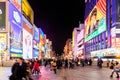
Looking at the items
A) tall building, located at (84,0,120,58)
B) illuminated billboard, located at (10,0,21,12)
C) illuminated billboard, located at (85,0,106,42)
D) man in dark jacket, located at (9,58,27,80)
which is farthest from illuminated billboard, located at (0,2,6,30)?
man in dark jacket, located at (9,58,27,80)

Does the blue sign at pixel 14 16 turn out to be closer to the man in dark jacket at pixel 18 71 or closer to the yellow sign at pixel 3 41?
the yellow sign at pixel 3 41

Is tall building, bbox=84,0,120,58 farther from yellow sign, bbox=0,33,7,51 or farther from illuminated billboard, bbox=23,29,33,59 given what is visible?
yellow sign, bbox=0,33,7,51

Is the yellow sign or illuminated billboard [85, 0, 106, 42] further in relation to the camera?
illuminated billboard [85, 0, 106, 42]

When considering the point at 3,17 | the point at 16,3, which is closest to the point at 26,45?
the point at 16,3

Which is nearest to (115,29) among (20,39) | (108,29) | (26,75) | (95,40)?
(108,29)

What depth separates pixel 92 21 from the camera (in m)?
132

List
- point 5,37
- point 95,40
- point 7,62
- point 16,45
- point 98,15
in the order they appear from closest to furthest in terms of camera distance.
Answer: point 7,62 → point 5,37 → point 16,45 → point 98,15 → point 95,40

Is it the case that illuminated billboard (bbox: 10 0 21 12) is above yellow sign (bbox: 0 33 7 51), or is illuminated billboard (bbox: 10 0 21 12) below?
above

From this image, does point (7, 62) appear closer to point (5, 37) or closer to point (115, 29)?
point (5, 37)

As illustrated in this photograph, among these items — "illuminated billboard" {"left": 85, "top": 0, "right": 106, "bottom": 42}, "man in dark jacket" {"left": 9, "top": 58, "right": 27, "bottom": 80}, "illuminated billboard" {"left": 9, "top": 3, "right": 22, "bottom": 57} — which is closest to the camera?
"man in dark jacket" {"left": 9, "top": 58, "right": 27, "bottom": 80}

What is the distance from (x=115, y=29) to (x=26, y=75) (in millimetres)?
72936

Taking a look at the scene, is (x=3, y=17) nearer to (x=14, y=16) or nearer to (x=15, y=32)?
(x=14, y=16)

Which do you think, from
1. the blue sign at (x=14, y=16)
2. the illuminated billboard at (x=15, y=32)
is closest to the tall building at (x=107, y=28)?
the illuminated billboard at (x=15, y=32)

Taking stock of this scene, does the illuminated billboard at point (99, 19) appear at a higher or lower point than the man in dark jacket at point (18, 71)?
higher
